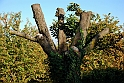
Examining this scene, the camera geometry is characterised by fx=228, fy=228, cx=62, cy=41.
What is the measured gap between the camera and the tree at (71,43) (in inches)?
471

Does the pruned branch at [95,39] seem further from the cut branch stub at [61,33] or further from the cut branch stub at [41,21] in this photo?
the cut branch stub at [41,21]

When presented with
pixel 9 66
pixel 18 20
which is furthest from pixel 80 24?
pixel 18 20

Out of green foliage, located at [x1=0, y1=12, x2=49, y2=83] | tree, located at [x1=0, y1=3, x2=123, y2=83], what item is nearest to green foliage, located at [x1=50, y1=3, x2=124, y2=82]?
tree, located at [x1=0, y1=3, x2=123, y2=83]

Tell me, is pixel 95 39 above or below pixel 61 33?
below

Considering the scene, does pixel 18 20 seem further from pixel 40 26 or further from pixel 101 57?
pixel 101 57

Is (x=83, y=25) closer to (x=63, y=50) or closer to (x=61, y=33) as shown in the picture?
(x=61, y=33)

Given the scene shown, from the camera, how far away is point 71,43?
12906mm

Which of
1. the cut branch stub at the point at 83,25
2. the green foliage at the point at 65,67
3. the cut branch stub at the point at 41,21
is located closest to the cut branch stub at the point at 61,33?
the cut branch stub at the point at 41,21

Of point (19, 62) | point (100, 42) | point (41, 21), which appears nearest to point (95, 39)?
point (100, 42)

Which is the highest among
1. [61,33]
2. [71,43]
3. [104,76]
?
[61,33]

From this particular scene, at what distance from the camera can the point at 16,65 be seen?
12023 mm

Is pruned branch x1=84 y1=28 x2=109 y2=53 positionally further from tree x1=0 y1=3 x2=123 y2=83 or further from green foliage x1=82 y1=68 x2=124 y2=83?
green foliage x1=82 y1=68 x2=124 y2=83

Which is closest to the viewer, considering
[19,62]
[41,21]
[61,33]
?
[19,62]

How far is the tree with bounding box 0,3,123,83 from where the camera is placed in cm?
1195
